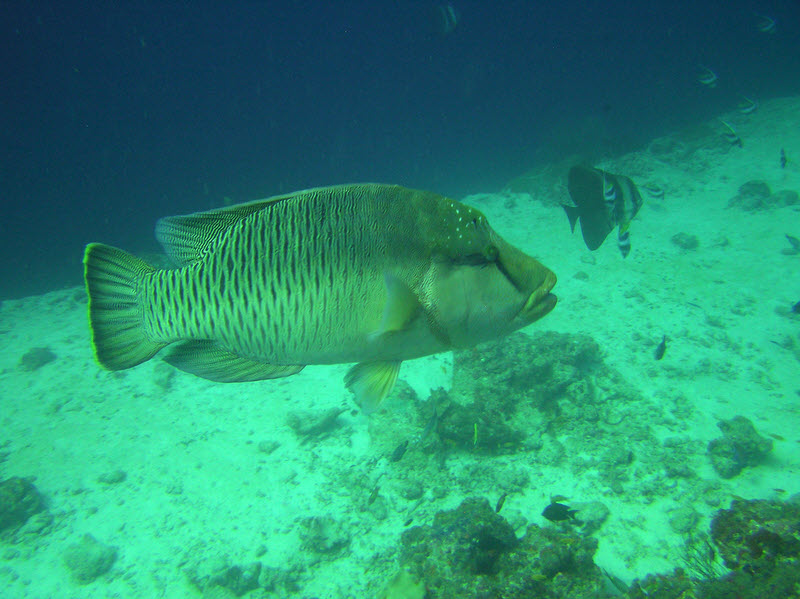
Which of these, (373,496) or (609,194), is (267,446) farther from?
(609,194)

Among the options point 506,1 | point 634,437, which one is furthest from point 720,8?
point 634,437

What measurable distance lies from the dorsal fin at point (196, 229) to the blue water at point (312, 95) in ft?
45.2

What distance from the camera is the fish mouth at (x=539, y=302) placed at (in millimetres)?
1588

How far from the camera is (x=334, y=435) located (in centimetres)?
636

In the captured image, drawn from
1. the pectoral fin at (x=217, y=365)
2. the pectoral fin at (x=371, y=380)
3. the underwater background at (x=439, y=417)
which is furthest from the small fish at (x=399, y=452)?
the pectoral fin at (x=217, y=365)

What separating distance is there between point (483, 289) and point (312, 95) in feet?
123

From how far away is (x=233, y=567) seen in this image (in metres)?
4.75

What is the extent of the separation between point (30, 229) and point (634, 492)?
2160 cm

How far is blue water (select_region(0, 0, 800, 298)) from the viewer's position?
652 inches

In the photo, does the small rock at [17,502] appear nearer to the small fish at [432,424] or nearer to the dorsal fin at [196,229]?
the small fish at [432,424]

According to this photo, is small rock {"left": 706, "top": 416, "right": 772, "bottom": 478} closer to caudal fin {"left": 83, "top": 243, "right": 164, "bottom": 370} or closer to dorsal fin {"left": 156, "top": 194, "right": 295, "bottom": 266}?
dorsal fin {"left": 156, "top": 194, "right": 295, "bottom": 266}

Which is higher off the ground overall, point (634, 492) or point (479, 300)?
point (479, 300)

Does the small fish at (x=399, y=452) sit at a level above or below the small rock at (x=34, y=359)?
below

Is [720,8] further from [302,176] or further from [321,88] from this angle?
[302,176]
